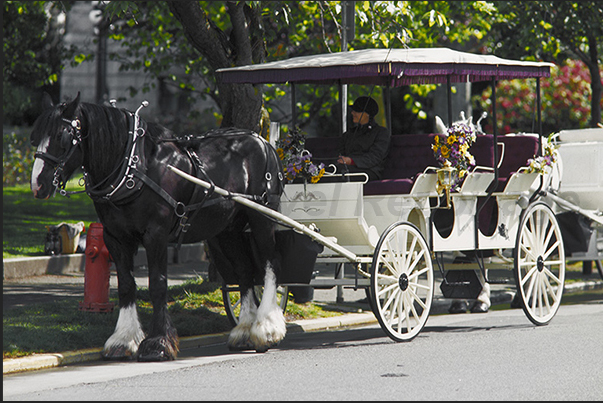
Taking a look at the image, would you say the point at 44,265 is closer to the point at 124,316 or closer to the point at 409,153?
the point at 124,316

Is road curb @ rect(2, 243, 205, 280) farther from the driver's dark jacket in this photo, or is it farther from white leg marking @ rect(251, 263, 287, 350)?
white leg marking @ rect(251, 263, 287, 350)

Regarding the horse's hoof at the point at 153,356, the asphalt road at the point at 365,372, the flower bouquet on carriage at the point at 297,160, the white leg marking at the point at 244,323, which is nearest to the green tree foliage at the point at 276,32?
the flower bouquet on carriage at the point at 297,160

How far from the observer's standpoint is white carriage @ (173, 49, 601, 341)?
9.19 meters

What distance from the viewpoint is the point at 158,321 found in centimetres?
816

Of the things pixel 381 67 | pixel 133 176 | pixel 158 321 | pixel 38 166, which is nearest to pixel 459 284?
pixel 381 67

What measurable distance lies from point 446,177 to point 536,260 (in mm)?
1694

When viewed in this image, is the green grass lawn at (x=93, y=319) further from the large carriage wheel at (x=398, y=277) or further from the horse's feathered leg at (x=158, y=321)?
the large carriage wheel at (x=398, y=277)

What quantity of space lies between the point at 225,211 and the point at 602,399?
383 centimetres

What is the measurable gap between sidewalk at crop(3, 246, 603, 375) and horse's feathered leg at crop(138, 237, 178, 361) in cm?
67

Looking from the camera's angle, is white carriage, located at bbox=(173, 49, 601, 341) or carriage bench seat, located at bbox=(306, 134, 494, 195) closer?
white carriage, located at bbox=(173, 49, 601, 341)

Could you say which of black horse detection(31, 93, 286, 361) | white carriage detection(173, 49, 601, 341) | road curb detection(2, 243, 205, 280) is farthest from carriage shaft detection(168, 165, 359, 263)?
road curb detection(2, 243, 205, 280)

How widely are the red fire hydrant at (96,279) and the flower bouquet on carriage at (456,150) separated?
3.57 metres

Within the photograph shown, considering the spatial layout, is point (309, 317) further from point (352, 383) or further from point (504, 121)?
point (504, 121)

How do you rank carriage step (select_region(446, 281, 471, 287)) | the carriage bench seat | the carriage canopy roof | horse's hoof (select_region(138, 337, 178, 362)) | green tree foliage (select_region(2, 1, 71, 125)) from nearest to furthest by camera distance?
horse's hoof (select_region(138, 337, 178, 362)) < the carriage canopy roof < carriage step (select_region(446, 281, 471, 287)) < the carriage bench seat < green tree foliage (select_region(2, 1, 71, 125))
